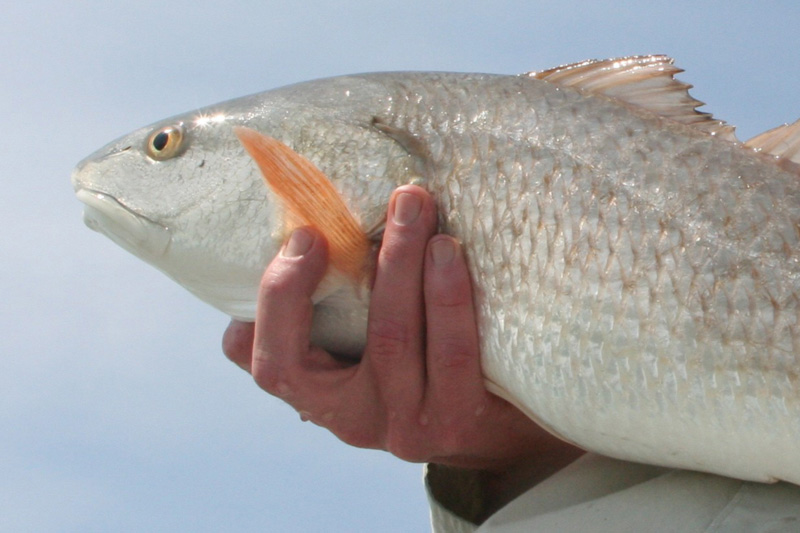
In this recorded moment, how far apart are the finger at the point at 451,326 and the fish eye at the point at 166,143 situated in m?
0.92

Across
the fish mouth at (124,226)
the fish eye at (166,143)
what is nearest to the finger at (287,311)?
the fish mouth at (124,226)

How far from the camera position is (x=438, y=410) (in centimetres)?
264

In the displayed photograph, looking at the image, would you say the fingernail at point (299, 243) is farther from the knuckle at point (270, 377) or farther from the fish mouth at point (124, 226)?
the fish mouth at point (124, 226)

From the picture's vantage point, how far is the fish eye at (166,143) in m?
2.92

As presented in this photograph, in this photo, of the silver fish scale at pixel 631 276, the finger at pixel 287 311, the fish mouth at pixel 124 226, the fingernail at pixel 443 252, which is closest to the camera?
the silver fish scale at pixel 631 276

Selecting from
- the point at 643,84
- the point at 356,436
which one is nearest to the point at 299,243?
the point at 356,436

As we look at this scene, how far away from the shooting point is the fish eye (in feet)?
9.57

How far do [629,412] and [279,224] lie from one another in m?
1.05

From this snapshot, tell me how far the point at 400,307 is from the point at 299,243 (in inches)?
12.1

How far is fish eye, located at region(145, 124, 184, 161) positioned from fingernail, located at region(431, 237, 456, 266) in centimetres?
92

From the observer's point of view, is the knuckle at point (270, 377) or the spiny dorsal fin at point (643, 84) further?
the knuckle at point (270, 377)

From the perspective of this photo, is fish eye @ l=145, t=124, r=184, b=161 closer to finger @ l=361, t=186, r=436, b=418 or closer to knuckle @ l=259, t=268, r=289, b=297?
knuckle @ l=259, t=268, r=289, b=297

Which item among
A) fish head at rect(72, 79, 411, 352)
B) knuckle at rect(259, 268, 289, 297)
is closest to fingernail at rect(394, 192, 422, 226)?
fish head at rect(72, 79, 411, 352)

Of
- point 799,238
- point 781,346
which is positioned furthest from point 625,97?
point 781,346
